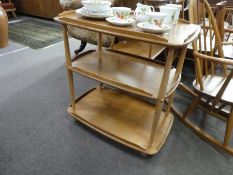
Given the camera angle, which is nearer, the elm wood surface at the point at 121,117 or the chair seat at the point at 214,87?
the chair seat at the point at 214,87

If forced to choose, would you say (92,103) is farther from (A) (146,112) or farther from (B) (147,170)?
(B) (147,170)

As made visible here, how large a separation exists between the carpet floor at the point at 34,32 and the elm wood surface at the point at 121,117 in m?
1.62

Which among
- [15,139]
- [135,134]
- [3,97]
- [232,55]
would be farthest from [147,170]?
[3,97]

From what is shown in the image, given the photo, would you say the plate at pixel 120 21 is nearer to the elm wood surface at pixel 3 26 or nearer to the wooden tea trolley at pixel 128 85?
the wooden tea trolley at pixel 128 85

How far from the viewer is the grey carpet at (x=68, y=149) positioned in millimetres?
1136

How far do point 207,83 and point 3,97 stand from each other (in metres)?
1.62

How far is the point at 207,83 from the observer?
1.27 meters

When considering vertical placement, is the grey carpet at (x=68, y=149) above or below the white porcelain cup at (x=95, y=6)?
below

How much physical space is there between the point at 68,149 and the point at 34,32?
2.59 meters

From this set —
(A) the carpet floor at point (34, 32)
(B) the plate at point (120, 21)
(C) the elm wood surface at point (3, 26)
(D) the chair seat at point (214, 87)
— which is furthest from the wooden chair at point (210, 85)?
(A) the carpet floor at point (34, 32)

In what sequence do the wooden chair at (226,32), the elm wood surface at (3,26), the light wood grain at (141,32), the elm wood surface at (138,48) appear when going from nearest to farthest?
the light wood grain at (141,32), the elm wood surface at (3,26), the wooden chair at (226,32), the elm wood surface at (138,48)

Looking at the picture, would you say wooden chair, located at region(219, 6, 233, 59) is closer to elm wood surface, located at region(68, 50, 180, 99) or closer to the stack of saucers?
elm wood surface, located at region(68, 50, 180, 99)

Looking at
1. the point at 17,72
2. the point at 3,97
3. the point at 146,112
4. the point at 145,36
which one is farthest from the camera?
the point at 17,72

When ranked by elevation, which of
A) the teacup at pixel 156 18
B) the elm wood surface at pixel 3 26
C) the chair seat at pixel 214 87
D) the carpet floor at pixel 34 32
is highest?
the teacup at pixel 156 18
